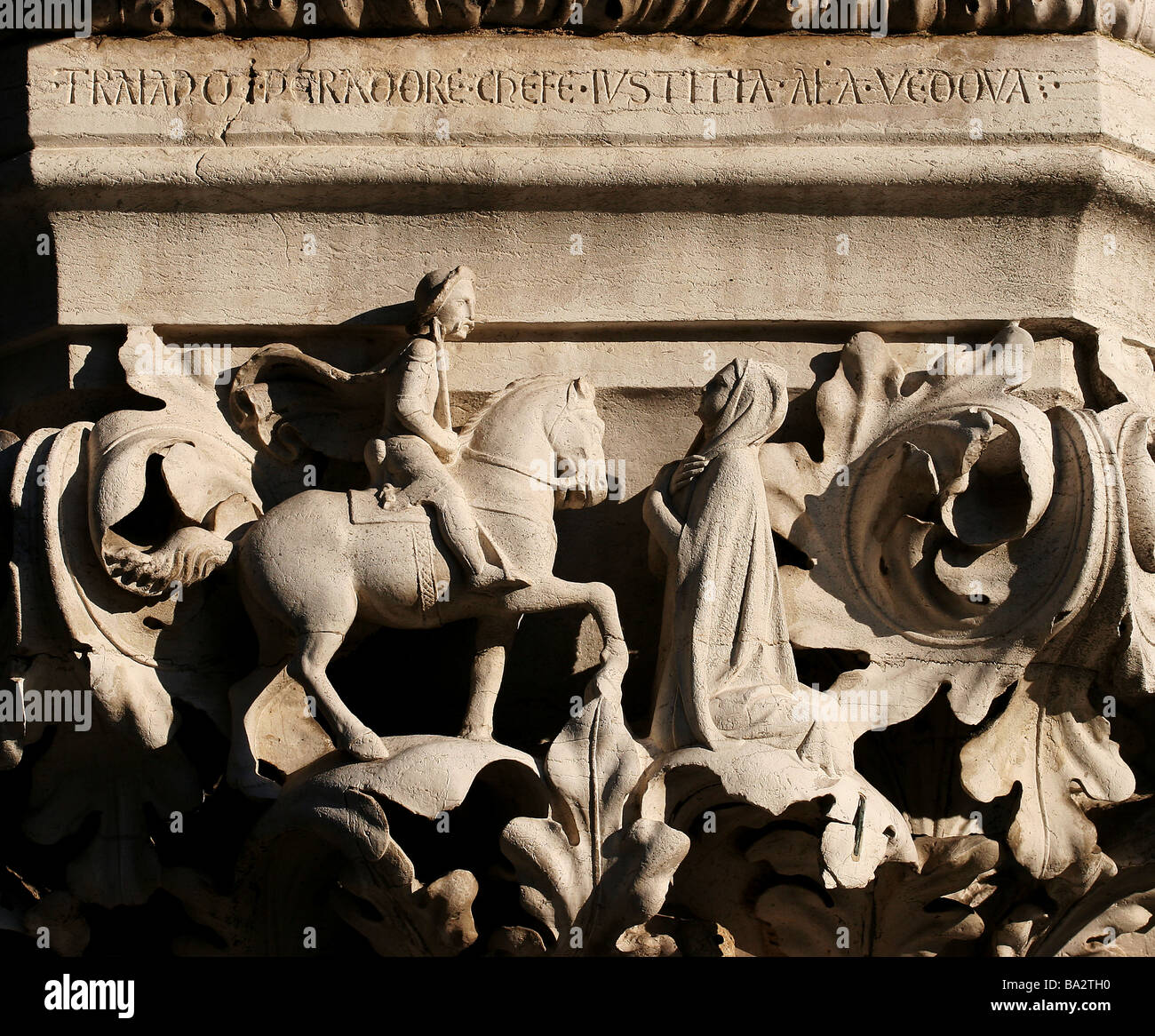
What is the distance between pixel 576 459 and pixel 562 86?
1060 millimetres

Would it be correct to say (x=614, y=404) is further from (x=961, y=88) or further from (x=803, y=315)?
(x=961, y=88)

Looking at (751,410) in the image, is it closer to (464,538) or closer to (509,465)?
(509,465)

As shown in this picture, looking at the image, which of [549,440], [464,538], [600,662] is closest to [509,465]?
[549,440]

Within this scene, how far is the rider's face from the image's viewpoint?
6746 mm

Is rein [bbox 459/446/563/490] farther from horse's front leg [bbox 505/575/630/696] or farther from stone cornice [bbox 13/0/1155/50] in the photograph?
stone cornice [bbox 13/0/1155/50]

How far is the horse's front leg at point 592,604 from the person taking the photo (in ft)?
21.3

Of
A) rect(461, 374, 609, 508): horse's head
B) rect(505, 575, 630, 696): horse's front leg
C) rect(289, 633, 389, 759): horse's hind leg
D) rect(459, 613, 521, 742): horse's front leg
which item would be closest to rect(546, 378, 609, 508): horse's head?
rect(461, 374, 609, 508): horse's head

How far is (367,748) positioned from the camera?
635 cm

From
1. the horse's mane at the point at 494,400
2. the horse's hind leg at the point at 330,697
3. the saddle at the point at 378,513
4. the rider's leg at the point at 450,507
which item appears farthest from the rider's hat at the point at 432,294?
the horse's hind leg at the point at 330,697

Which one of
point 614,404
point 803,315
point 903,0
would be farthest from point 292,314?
point 903,0

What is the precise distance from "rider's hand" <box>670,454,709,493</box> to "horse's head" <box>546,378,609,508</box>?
7.1 inches

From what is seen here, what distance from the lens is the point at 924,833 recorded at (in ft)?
22.4

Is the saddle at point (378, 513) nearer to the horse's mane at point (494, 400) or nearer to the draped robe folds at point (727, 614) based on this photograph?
the horse's mane at point (494, 400)

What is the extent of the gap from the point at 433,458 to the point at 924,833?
1.58 m
